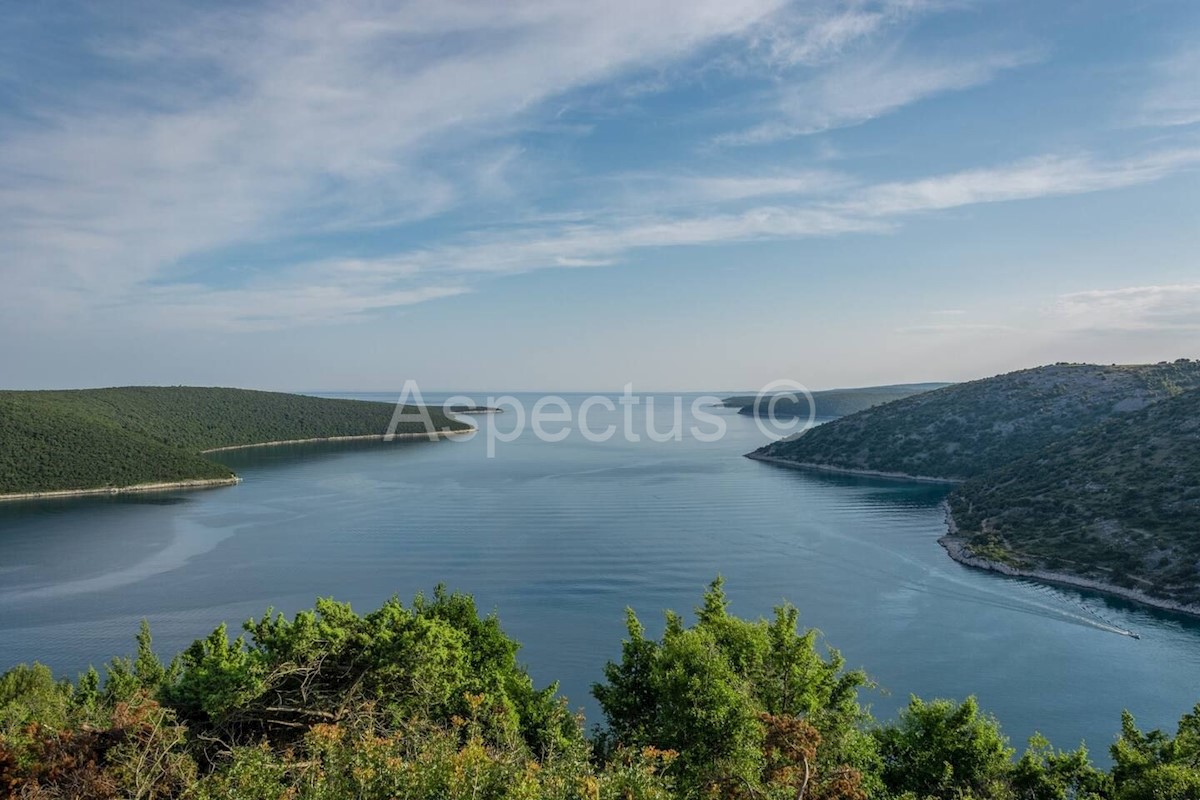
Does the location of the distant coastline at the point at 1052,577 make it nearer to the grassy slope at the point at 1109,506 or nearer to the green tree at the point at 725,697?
the grassy slope at the point at 1109,506

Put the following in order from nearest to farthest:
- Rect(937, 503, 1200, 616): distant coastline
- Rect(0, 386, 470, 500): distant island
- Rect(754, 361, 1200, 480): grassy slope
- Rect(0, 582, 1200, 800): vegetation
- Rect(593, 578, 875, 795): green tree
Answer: Rect(0, 582, 1200, 800): vegetation
Rect(593, 578, 875, 795): green tree
Rect(937, 503, 1200, 616): distant coastline
Rect(754, 361, 1200, 480): grassy slope
Rect(0, 386, 470, 500): distant island

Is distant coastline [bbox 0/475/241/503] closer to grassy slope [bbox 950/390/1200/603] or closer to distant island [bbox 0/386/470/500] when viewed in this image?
distant island [bbox 0/386/470/500]

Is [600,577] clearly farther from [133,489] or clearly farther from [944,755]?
[133,489]

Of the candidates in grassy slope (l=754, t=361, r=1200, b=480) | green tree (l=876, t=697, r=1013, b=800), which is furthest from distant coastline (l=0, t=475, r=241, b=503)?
green tree (l=876, t=697, r=1013, b=800)

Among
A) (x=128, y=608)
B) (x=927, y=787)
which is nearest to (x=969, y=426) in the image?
(x=927, y=787)

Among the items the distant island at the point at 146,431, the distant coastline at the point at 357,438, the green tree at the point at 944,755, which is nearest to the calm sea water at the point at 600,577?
the distant island at the point at 146,431

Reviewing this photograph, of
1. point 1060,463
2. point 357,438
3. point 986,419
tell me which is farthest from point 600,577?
point 357,438
